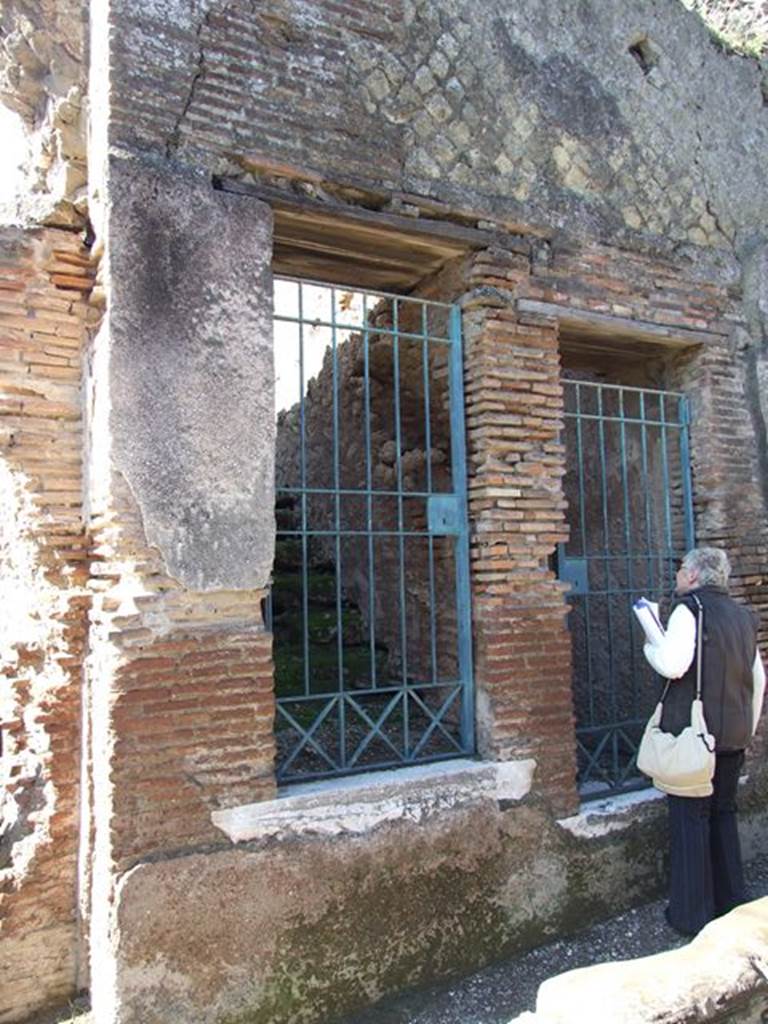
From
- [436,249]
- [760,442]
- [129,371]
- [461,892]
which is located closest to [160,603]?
[129,371]

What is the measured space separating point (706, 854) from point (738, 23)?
5946mm

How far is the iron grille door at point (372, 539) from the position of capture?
411cm

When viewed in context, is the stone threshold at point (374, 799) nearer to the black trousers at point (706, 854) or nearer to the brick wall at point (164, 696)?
the brick wall at point (164, 696)

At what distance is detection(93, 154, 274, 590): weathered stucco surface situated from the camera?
11.2ft

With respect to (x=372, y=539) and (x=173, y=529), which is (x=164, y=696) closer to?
(x=173, y=529)

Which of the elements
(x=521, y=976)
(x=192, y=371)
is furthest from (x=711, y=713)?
(x=192, y=371)

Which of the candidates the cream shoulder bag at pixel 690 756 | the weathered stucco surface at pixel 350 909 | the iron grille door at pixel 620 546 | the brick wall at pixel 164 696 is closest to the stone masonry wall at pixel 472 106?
the iron grille door at pixel 620 546

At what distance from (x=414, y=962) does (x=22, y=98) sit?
4.35m

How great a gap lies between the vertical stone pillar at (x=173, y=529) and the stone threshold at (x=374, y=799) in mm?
98

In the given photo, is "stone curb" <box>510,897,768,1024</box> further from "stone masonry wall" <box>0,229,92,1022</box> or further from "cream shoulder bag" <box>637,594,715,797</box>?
"stone masonry wall" <box>0,229,92,1022</box>

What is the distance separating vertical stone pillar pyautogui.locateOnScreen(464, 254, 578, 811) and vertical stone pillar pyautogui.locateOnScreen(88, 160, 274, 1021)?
120cm

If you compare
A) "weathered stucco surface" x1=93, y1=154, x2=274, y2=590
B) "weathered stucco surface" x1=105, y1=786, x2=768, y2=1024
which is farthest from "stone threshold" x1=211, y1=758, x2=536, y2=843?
"weathered stucco surface" x1=93, y1=154, x2=274, y2=590

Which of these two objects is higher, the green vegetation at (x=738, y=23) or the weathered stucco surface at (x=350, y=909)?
the green vegetation at (x=738, y=23)

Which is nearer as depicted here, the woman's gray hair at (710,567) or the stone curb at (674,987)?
the stone curb at (674,987)
